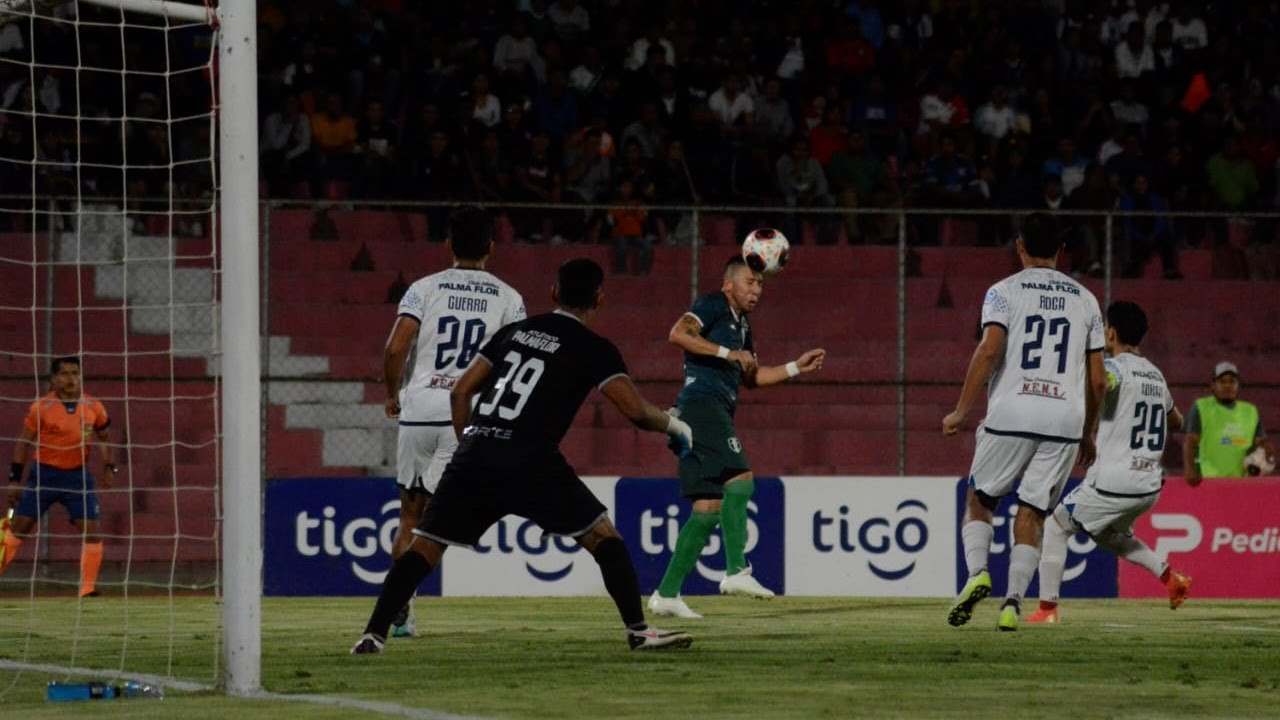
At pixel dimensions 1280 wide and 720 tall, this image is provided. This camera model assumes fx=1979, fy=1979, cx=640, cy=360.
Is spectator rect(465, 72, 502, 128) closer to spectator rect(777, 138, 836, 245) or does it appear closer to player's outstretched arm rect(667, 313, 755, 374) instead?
spectator rect(777, 138, 836, 245)

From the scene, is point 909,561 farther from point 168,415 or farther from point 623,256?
point 168,415

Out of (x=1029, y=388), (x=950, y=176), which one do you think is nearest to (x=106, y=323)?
(x=950, y=176)

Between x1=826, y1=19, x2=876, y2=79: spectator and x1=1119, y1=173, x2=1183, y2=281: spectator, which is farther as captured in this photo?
x1=826, y1=19, x2=876, y2=79: spectator

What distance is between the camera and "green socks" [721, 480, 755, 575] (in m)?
12.4

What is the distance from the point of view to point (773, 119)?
70.6 ft

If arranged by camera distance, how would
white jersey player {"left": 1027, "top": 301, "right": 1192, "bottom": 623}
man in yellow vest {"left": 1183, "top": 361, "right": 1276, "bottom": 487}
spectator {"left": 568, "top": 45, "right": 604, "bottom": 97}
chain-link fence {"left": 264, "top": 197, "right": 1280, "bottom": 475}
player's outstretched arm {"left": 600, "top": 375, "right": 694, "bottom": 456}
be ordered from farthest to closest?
spectator {"left": 568, "top": 45, "right": 604, "bottom": 97} → chain-link fence {"left": 264, "top": 197, "right": 1280, "bottom": 475} → man in yellow vest {"left": 1183, "top": 361, "right": 1276, "bottom": 487} → white jersey player {"left": 1027, "top": 301, "right": 1192, "bottom": 623} → player's outstretched arm {"left": 600, "top": 375, "right": 694, "bottom": 456}

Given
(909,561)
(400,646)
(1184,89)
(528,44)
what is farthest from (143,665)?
(1184,89)

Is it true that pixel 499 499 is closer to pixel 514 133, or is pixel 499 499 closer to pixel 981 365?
pixel 981 365

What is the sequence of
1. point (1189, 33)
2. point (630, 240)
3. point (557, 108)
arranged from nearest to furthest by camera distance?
point (630, 240) < point (557, 108) < point (1189, 33)

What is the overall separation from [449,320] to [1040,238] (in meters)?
3.25

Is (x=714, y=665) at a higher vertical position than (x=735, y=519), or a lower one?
lower

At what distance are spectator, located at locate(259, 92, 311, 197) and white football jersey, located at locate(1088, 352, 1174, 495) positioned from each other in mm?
9816

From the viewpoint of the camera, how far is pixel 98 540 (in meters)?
16.8

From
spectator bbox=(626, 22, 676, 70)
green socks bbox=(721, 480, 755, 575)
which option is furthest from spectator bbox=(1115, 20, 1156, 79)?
green socks bbox=(721, 480, 755, 575)
